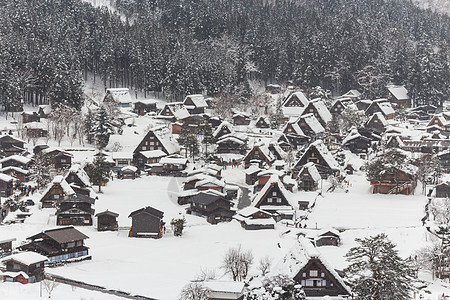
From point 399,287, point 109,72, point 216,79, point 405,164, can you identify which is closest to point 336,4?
point 216,79

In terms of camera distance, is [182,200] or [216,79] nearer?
[182,200]

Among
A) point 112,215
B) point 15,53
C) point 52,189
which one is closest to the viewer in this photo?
point 112,215

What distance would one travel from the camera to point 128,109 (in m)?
81.6

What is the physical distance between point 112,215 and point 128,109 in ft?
130

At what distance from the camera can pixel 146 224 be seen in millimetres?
42875

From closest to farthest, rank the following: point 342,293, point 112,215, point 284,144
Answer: point 342,293, point 112,215, point 284,144

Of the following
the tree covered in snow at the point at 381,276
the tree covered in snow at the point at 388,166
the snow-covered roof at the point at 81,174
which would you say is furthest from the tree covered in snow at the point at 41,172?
the tree covered in snow at the point at 381,276

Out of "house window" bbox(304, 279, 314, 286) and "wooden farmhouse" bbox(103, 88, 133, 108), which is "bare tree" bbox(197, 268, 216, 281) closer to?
"house window" bbox(304, 279, 314, 286)

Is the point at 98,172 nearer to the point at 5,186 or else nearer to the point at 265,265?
the point at 5,186

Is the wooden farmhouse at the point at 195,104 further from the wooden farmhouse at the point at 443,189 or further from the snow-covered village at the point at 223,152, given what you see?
the wooden farmhouse at the point at 443,189

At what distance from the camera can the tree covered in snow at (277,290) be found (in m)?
23.1

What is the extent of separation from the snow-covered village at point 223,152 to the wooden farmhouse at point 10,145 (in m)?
0.15

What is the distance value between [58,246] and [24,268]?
5.01 meters

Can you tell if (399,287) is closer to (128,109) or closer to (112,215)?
(112,215)
